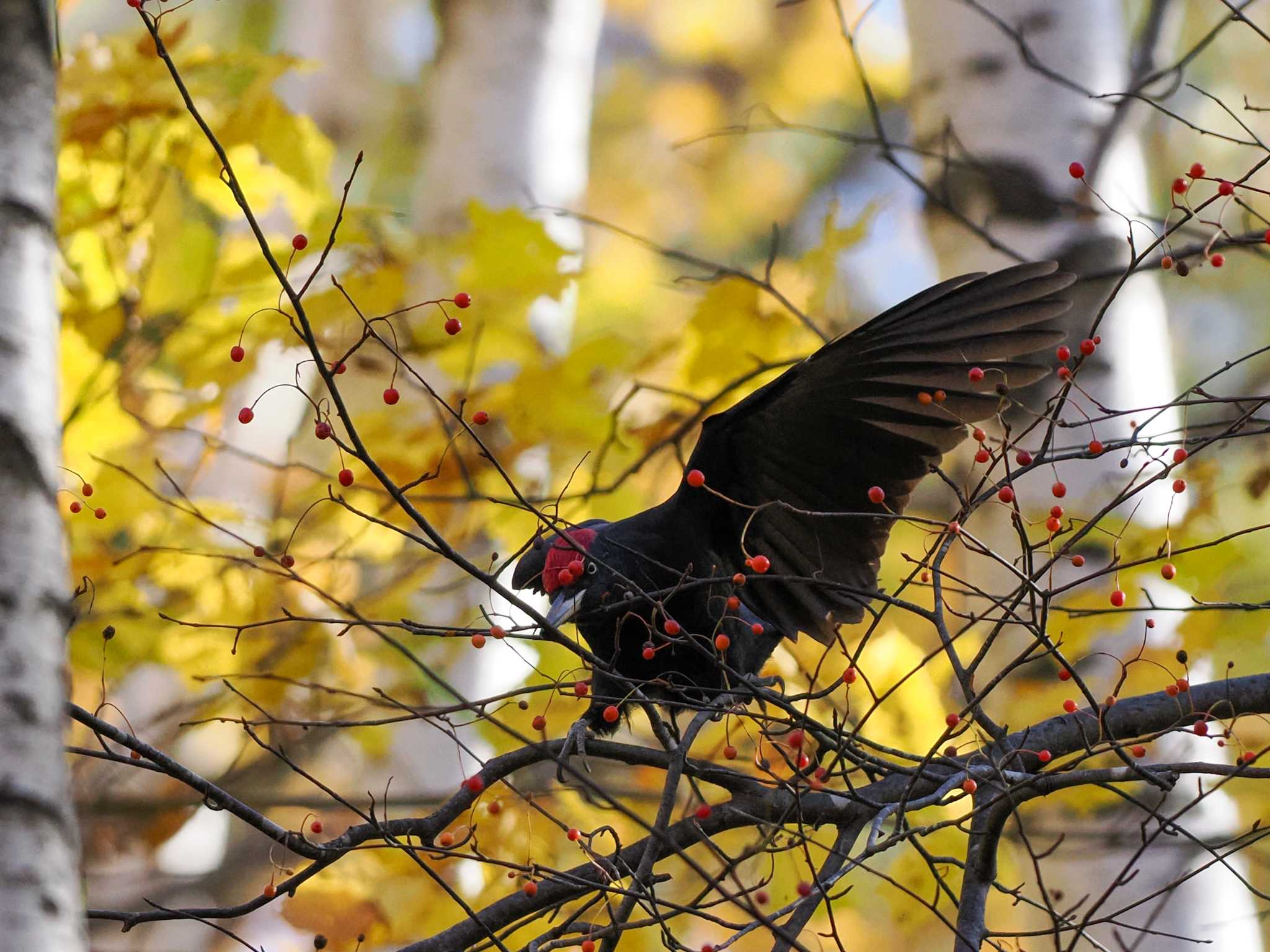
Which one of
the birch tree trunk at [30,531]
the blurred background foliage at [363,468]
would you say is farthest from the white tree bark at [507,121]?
the birch tree trunk at [30,531]

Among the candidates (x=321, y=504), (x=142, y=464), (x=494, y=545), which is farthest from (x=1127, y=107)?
(x=142, y=464)

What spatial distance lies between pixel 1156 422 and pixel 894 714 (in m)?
0.82

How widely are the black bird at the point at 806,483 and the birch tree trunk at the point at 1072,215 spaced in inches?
13.3

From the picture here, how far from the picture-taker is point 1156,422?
8.46 ft

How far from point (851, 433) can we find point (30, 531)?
190 cm

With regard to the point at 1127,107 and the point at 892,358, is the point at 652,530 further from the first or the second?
the point at 1127,107

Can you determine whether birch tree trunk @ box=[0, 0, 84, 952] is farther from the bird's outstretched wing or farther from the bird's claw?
the bird's outstretched wing

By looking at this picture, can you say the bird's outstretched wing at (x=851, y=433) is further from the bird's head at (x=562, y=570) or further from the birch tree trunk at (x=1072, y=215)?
the birch tree trunk at (x=1072, y=215)

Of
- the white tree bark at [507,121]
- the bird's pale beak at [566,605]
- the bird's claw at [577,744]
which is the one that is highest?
the white tree bark at [507,121]

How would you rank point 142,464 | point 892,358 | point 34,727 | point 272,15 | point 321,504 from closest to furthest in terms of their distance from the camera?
point 34,727, point 892,358, point 142,464, point 321,504, point 272,15

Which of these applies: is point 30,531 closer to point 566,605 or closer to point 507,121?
point 566,605

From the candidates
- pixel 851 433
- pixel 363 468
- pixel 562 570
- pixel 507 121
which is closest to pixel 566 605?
pixel 562 570

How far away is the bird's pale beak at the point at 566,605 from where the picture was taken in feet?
7.95

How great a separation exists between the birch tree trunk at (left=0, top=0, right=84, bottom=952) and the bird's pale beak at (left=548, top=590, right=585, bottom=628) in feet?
5.22
